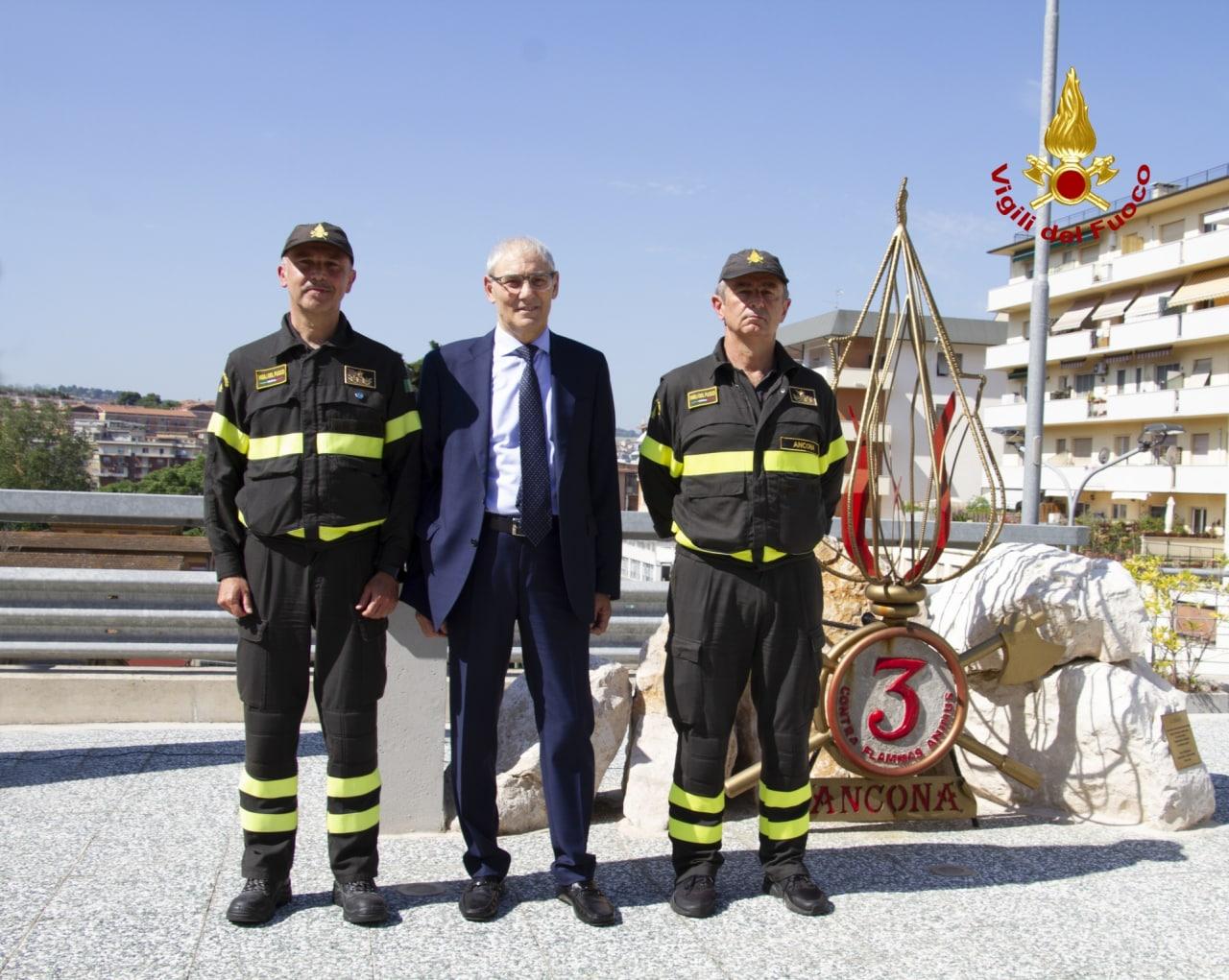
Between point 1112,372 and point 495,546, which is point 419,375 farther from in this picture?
point 1112,372

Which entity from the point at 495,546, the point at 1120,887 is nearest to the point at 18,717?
the point at 495,546

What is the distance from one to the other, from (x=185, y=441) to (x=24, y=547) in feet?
468

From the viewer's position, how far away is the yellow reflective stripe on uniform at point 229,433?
3402 millimetres

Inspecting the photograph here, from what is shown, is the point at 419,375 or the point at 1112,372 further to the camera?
the point at 1112,372

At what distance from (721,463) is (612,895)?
1476 mm

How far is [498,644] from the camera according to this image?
11.5 ft

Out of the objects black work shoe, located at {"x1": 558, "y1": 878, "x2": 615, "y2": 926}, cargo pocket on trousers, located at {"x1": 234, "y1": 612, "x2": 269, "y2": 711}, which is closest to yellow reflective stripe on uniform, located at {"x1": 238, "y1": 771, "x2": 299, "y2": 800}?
cargo pocket on trousers, located at {"x1": 234, "y1": 612, "x2": 269, "y2": 711}

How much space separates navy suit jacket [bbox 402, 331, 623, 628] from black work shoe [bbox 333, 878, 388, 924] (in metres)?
0.84

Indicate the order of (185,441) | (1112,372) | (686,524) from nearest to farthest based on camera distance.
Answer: (686,524), (1112,372), (185,441)

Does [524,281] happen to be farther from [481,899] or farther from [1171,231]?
[1171,231]

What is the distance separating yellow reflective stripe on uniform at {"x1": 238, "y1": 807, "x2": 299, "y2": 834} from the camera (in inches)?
134

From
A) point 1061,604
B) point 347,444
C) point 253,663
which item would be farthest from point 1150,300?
point 253,663

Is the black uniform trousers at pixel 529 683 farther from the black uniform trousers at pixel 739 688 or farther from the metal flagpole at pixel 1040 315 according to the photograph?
the metal flagpole at pixel 1040 315
